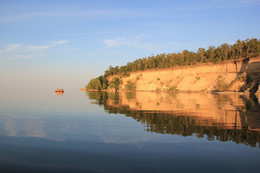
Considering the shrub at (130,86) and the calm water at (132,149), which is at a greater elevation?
the shrub at (130,86)

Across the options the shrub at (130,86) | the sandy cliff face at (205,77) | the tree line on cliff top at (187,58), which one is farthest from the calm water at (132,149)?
the shrub at (130,86)

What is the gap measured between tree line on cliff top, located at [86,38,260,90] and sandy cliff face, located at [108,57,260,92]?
17.1 feet

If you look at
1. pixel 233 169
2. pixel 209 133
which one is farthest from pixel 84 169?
pixel 209 133

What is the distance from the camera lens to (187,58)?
368ft

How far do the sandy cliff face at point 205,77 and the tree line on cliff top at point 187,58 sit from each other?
520 centimetres

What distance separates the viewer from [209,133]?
39.9 ft

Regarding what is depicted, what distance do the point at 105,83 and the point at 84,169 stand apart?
142997mm

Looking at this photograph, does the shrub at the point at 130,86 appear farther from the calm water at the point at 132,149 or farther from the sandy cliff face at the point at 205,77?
the calm water at the point at 132,149

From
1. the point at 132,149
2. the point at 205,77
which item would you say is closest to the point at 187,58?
the point at 205,77

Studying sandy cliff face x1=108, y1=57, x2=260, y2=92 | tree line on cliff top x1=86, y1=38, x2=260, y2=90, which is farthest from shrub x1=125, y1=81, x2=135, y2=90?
tree line on cliff top x1=86, y1=38, x2=260, y2=90

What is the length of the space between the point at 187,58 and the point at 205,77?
22.9 metres

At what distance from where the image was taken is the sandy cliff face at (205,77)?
223 ft

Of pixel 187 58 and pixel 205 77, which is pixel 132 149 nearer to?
pixel 205 77

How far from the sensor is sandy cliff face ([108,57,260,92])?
223 feet
